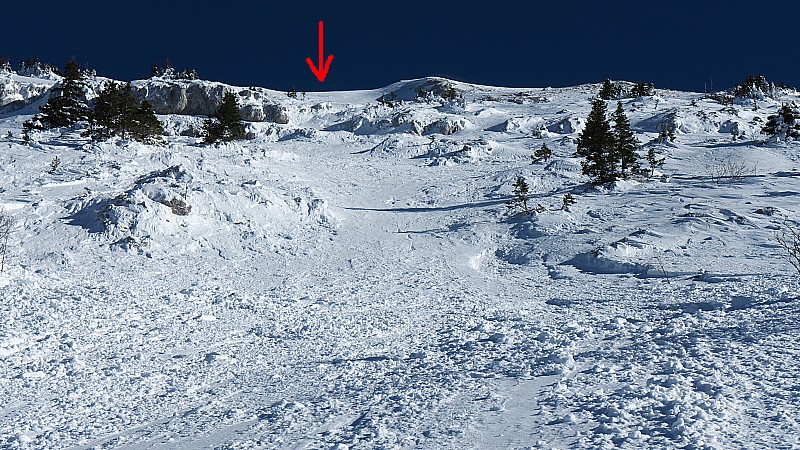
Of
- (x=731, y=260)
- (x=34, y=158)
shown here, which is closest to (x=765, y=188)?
(x=731, y=260)

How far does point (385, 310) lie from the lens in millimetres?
13578

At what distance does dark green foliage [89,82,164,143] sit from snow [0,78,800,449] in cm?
466

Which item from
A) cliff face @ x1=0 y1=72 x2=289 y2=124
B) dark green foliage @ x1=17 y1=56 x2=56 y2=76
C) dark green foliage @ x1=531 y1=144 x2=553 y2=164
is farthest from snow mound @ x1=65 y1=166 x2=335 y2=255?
dark green foliage @ x1=17 y1=56 x2=56 y2=76

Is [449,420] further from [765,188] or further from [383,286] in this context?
[765,188]

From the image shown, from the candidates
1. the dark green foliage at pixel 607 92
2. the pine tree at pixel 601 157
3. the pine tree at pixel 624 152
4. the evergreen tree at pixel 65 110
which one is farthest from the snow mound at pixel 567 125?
the evergreen tree at pixel 65 110

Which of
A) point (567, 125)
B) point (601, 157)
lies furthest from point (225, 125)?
point (567, 125)

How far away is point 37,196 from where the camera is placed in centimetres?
2197

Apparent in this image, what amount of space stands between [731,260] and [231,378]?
48.6 ft

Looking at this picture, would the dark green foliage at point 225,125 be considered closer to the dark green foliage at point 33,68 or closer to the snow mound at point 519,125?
the snow mound at point 519,125

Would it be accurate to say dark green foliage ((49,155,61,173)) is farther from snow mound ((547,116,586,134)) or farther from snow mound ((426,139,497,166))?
snow mound ((547,116,586,134))

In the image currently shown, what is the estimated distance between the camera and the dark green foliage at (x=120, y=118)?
124ft

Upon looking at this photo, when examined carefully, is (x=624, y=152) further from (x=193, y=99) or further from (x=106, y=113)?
(x=193, y=99)

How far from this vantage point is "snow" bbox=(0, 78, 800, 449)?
697 cm

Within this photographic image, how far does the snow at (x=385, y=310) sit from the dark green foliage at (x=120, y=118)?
4656 millimetres
